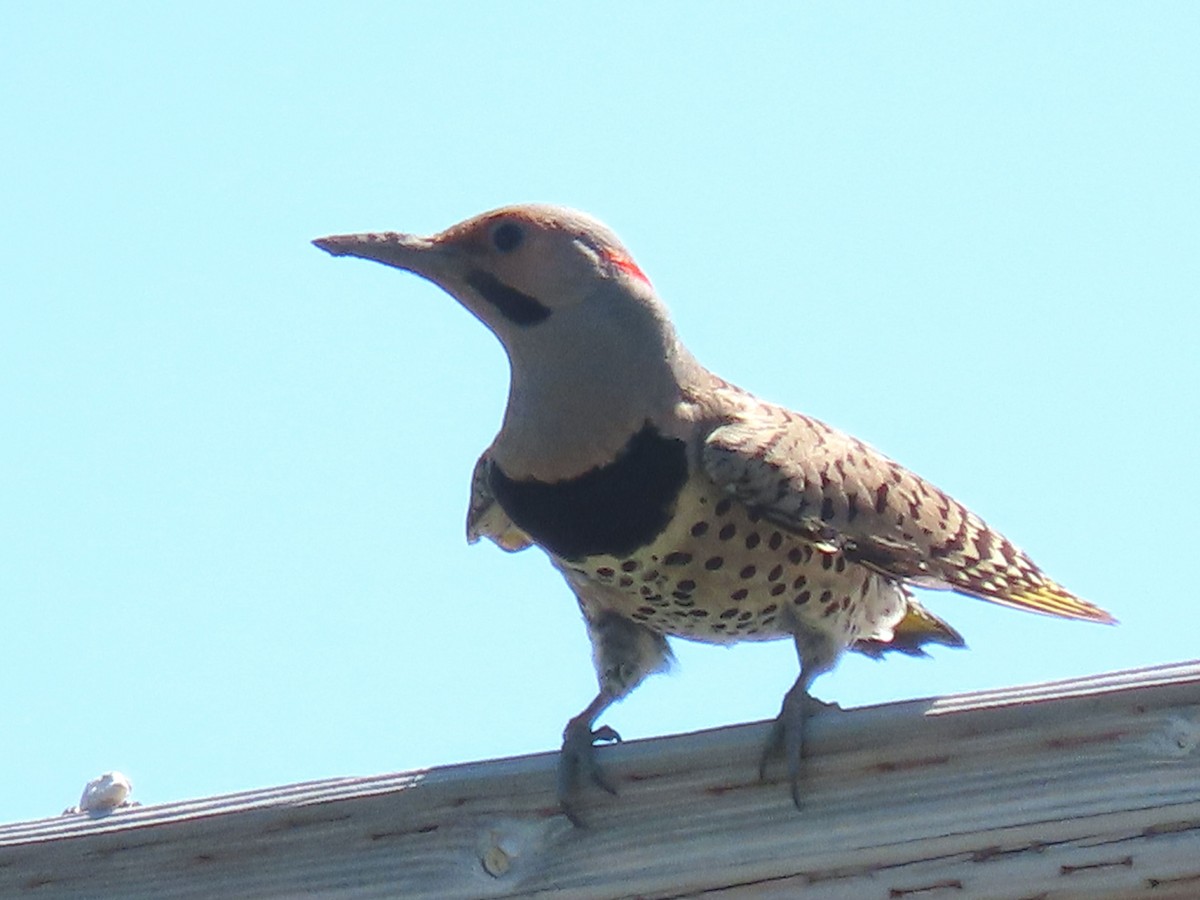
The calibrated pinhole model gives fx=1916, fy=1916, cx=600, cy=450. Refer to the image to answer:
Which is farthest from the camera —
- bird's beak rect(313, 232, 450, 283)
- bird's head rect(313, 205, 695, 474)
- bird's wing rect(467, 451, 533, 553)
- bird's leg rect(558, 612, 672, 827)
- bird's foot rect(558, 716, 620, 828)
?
bird's wing rect(467, 451, 533, 553)

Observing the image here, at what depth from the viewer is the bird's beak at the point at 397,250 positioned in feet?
11.7

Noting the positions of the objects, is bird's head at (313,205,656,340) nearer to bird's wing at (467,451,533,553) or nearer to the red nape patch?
the red nape patch

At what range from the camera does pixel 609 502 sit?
361 cm

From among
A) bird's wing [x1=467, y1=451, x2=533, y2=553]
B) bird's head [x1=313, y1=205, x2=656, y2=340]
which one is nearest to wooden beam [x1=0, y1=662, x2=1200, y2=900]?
bird's head [x1=313, y1=205, x2=656, y2=340]

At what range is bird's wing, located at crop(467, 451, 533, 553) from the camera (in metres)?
4.10

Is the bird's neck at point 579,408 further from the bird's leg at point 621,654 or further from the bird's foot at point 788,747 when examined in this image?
the bird's foot at point 788,747

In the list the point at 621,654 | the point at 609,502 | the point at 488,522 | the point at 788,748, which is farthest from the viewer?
the point at 488,522

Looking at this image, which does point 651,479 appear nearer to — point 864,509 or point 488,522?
point 864,509

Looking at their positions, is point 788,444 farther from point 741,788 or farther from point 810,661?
point 741,788

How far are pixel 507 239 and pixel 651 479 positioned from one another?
0.54 meters

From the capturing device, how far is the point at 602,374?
12.3ft

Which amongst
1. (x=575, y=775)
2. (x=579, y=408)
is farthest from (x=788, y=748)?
(x=579, y=408)

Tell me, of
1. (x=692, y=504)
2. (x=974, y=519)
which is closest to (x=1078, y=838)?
(x=692, y=504)

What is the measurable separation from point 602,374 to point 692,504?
12.8 inches
